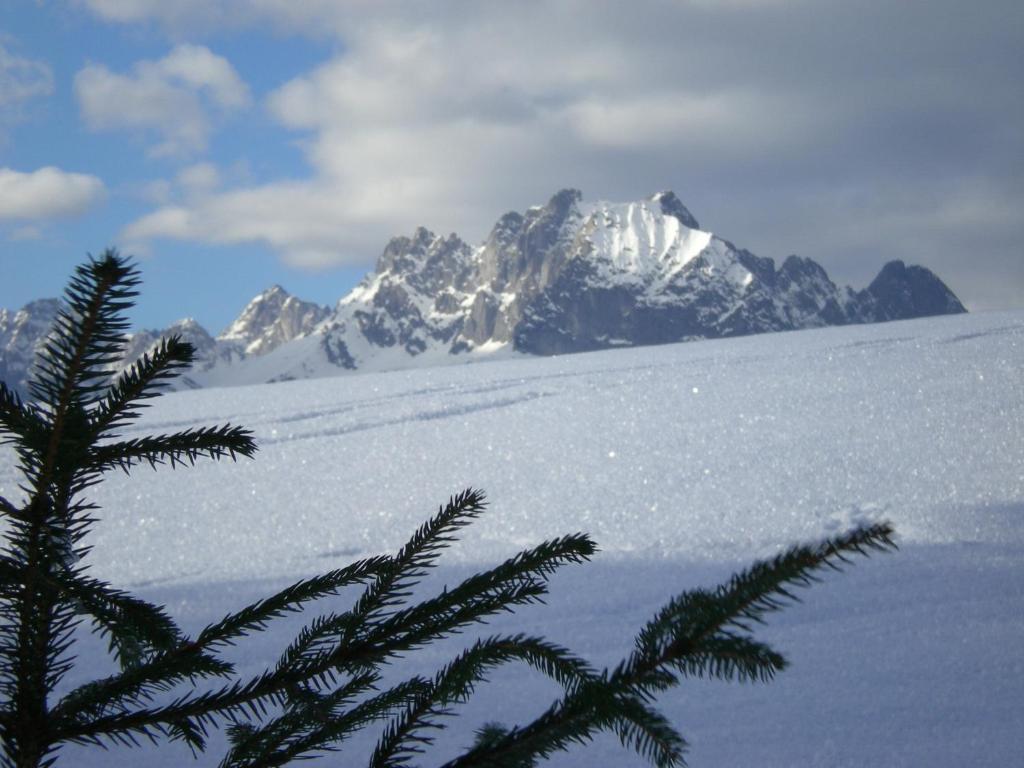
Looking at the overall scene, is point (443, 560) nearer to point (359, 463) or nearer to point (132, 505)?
point (359, 463)

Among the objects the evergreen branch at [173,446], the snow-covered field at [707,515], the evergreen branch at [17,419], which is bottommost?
the snow-covered field at [707,515]

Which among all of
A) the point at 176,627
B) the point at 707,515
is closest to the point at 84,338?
the point at 176,627

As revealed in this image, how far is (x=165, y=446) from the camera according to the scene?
71cm

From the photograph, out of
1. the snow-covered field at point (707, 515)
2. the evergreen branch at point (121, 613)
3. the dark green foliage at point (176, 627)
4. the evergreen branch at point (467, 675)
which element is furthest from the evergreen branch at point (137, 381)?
the snow-covered field at point (707, 515)

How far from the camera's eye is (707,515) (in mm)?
5059

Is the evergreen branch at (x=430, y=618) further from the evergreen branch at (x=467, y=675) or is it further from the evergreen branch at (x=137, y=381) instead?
the evergreen branch at (x=137, y=381)

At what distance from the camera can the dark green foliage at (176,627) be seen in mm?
636

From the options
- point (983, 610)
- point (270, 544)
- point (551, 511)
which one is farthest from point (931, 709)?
point (270, 544)

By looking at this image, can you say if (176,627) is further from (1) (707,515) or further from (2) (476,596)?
(1) (707,515)

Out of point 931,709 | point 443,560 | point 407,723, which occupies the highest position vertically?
point 407,723

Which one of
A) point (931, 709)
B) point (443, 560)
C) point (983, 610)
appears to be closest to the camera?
point (931, 709)

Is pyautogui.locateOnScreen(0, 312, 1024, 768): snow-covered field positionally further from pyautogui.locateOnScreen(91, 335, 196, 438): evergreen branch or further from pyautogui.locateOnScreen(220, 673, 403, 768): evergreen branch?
pyautogui.locateOnScreen(91, 335, 196, 438): evergreen branch

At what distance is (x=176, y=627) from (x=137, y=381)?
0.23 meters

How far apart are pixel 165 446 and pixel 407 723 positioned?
1.24 ft
